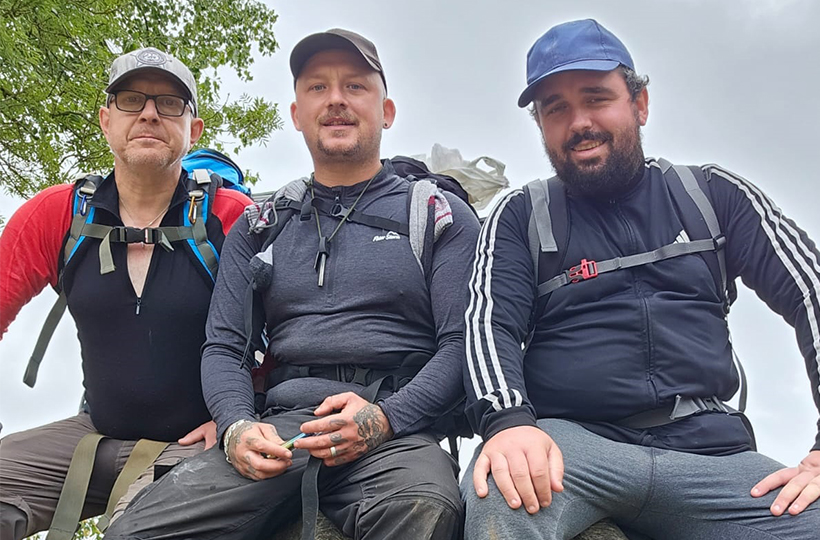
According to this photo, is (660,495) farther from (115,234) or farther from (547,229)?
(115,234)

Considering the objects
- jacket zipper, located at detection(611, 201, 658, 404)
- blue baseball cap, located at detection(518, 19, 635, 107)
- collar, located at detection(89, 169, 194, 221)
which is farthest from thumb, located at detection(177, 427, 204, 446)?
blue baseball cap, located at detection(518, 19, 635, 107)

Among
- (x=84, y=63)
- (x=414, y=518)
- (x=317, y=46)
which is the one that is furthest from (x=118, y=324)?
(x=84, y=63)

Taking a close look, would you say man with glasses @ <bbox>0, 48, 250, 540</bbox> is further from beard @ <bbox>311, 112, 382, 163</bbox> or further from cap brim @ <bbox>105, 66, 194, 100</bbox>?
beard @ <bbox>311, 112, 382, 163</bbox>

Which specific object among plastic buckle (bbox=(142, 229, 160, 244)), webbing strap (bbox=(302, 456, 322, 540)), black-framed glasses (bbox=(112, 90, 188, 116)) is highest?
black-framed glasses (bbox=(112, 90, 188, 116))

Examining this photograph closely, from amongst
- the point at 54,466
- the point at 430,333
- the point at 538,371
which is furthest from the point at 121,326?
the point at 538,371

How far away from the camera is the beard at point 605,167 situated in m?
3.23

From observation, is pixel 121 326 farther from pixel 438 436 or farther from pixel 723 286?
pixel 723 286

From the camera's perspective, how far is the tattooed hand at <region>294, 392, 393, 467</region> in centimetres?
265

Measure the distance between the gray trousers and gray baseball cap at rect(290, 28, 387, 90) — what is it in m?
2.21

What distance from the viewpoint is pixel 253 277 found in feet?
11.0

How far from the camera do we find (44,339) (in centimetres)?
375

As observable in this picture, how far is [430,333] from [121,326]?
1644mm

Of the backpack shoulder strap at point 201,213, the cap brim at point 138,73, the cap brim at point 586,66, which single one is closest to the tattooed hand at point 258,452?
the backpack shoulder strap at point 201,213

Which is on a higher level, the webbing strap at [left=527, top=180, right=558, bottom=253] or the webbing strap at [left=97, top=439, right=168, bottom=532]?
the webbing strap at [left=527, top=180, right=558, bottom=253]
